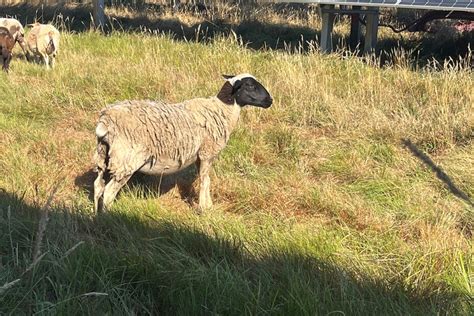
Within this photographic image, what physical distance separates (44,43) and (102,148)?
633 cm

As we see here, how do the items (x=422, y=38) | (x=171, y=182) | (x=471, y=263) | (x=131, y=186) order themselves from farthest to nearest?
1. (x=422, y=38)
2. (x=171, y=182)
3. (x=131, y=186)
4. (x=471, y=263)

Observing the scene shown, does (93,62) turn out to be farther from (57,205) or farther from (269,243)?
(269,243)

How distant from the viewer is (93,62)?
9367mm

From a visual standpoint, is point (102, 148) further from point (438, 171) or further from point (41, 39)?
point (41, 39)

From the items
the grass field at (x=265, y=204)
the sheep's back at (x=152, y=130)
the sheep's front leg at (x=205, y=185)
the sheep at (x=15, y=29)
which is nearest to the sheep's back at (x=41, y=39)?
the sheep at (x=15, y=29)

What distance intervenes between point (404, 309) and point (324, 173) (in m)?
2.71

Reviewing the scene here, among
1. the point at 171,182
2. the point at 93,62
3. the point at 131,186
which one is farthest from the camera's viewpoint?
the point at 93,62

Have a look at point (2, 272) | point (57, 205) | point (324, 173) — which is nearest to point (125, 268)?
point (2, 272)

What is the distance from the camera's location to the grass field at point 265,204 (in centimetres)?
291

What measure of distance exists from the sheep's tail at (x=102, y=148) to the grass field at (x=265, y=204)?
1.14 ft

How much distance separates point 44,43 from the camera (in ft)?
32.2

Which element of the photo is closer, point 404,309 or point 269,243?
point 404,309

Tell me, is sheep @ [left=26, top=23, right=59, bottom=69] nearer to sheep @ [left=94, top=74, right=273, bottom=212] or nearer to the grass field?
the grass field

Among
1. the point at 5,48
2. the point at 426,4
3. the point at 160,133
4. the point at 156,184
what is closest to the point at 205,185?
the point at 156,184
